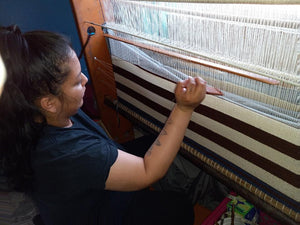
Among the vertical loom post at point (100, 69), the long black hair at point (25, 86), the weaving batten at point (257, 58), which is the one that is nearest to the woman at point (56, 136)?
the long black hair at point (25, 86)

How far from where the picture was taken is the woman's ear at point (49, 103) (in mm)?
844

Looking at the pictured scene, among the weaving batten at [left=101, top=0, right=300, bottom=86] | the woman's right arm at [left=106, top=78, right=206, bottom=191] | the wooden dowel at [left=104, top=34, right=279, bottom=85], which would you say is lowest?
the woman's right arm at [left=106, top=78, right=206, bottom=191]

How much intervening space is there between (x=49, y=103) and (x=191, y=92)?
0.49 m

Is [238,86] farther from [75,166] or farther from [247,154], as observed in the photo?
[75,166]

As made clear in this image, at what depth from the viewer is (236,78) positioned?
89cm

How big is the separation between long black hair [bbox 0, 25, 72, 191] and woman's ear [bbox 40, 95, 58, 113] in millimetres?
20

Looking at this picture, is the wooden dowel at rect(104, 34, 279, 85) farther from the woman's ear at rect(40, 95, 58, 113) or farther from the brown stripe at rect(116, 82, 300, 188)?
the woman's ear at rect(40, 95, 58, 113)

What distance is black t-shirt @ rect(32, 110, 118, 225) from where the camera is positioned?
32.2 inches

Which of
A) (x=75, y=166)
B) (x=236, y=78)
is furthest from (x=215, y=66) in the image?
(x=75, y=166)

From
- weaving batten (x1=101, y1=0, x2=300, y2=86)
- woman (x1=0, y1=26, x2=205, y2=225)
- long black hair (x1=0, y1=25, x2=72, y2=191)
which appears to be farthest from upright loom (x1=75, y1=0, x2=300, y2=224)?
long black hair (x1=0, y1=25, x2=72, y2=191)

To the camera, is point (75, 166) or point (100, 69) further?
point (100, 69)

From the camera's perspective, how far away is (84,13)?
1.41m

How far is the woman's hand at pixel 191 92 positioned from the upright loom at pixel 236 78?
74 millimetres

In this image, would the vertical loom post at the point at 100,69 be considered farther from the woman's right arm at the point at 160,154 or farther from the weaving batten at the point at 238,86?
the woman's right arm at the point at 160,154
